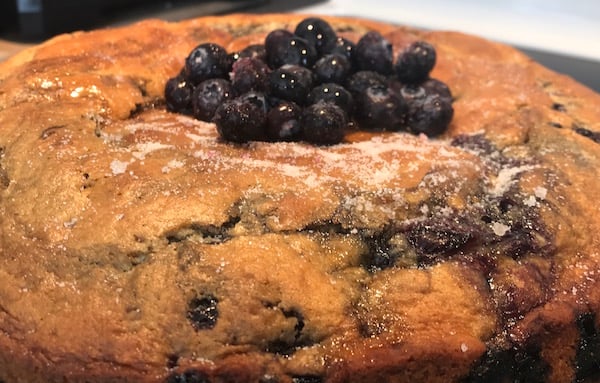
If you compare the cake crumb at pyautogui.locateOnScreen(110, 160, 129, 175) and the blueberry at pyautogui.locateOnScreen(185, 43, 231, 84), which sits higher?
the blueberry at pyautogui.locateOnScreen(185, 43, 231, 84)

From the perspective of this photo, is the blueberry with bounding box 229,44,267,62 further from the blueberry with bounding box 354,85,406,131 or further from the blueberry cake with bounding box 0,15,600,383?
the blueberry with bounding box 354,85,406,131

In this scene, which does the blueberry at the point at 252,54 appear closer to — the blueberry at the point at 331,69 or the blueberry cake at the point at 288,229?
the blueberry cake at the point at 288,229

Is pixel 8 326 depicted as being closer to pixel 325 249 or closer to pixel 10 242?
pixel 10 242

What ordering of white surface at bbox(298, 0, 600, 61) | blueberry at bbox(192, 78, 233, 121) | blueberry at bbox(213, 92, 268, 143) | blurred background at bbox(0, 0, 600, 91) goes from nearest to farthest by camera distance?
1. blueberry at bbox(213, 92, 268, 143)
2. blueberry at bbox(192, 78, 233, 121)
3. blurred background at bbox(0, 0, 600, 91)
4. white surface at bbox(298, 0, 600, 61)

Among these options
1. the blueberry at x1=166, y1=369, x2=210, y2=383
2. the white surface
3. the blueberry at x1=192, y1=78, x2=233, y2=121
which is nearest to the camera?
the blueberry at x1=166, y1=369, x2=210, y2=383

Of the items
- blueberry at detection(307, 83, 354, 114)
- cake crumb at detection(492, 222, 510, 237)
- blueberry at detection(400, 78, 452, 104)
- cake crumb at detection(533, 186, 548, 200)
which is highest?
blueberry at detection(307, 83, 354, 114)

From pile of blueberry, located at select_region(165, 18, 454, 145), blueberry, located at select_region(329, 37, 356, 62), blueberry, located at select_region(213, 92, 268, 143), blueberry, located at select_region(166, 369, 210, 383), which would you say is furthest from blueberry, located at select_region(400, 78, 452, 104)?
blueberry, located at select_region(166, 369, 210, 383)

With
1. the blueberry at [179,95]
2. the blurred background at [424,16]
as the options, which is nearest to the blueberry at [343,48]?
the blueberry at [179,95]
